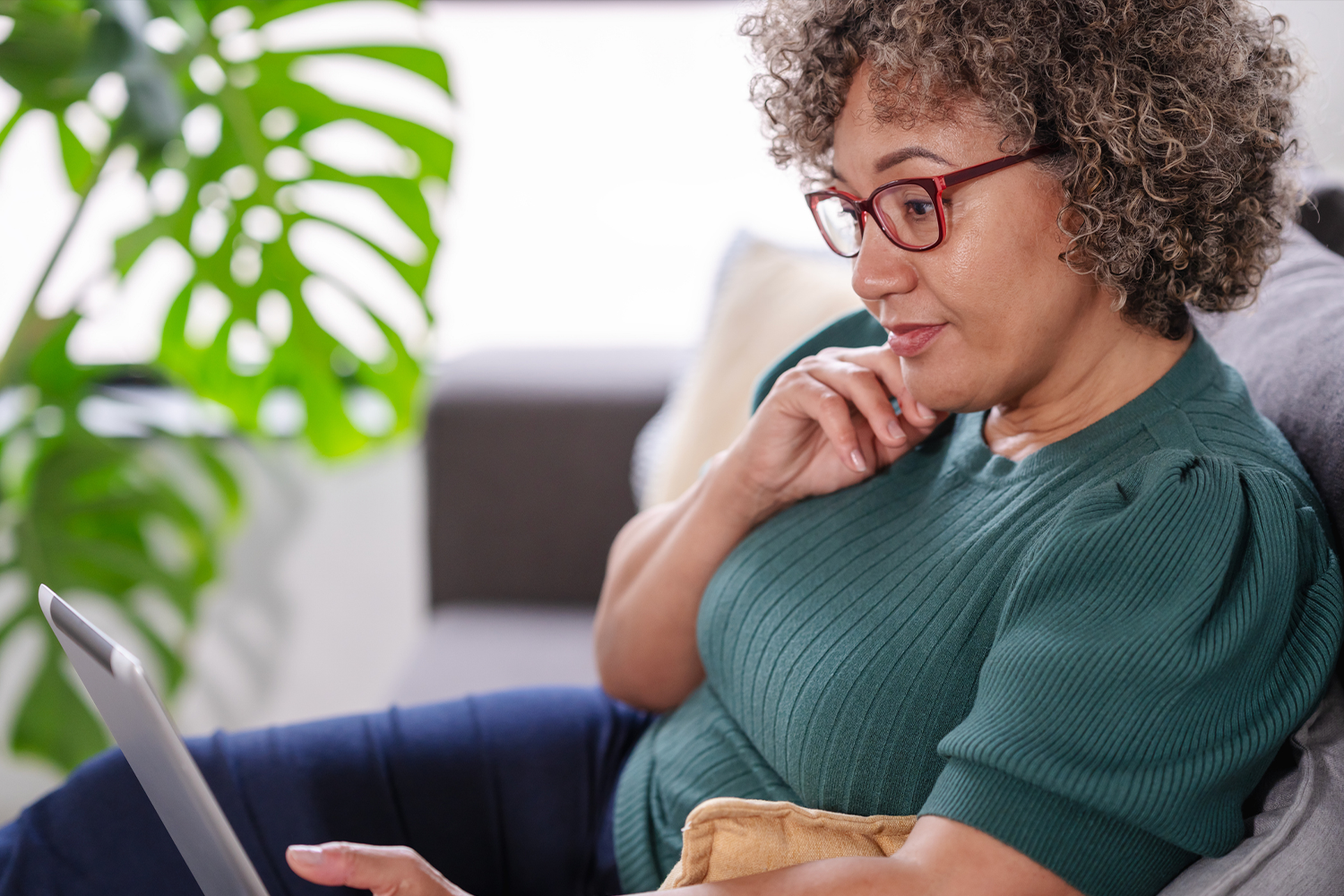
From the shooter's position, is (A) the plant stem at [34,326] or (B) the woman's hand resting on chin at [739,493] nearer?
(B) the woman's hand resting on chin at [739,493]

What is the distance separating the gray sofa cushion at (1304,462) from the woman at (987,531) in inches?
0.9

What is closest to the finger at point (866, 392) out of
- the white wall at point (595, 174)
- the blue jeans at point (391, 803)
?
the blue jeans at point (391, 803)

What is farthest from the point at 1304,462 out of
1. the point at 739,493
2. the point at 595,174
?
the point at 595,174

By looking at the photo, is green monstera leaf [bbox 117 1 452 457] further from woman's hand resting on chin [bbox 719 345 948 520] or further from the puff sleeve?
the puff sleeve

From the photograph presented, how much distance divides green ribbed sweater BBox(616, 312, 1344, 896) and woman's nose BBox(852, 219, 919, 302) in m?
0.17

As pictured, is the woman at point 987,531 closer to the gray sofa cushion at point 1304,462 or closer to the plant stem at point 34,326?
the gray sofa cushion at point 1304,462

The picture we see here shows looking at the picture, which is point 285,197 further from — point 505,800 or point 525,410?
point 505,800

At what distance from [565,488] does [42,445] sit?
2.56 feet

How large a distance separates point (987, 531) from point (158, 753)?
573 mm

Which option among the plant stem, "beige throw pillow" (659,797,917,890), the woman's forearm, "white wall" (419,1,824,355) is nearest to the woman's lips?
the woman's forearm

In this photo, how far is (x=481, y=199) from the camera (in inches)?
90.3

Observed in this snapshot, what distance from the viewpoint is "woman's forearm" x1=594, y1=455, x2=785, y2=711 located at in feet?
3.38

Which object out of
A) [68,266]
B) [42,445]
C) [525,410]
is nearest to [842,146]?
[525,410]

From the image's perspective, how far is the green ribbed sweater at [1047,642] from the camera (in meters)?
A: 0.64
